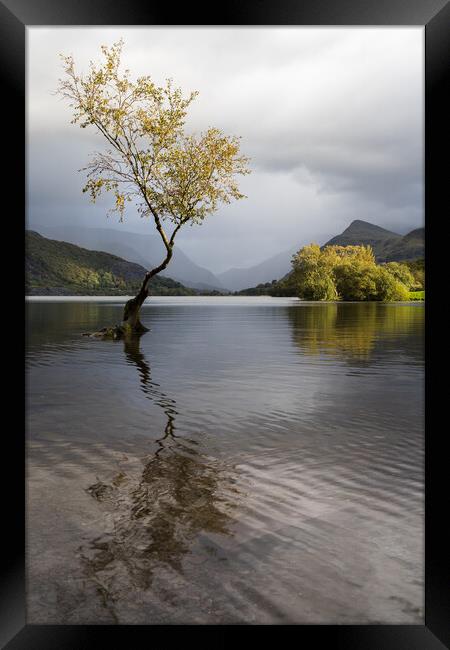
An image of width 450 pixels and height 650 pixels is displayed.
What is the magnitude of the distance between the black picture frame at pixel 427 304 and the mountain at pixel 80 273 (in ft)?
379

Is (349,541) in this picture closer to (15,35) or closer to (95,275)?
(15,35)

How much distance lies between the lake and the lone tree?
1584 cm

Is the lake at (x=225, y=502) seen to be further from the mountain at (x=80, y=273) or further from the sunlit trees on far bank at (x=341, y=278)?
the mountain at (x=80, y=273)

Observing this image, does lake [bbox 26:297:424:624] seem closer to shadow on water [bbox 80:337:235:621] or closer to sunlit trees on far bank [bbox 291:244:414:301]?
shadow on water [bbox 80:337:235:621]

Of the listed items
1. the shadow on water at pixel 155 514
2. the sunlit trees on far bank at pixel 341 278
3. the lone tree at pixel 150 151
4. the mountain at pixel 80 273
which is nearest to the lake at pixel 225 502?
the shadow on water at pixel 155 514

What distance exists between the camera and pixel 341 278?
334 ft

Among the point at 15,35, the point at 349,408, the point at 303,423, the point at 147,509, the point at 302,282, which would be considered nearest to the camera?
the point at 15,35

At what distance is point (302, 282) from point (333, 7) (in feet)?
330

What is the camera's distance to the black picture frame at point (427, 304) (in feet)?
13.2

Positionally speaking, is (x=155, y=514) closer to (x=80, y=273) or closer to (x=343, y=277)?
(x=343, y=277)

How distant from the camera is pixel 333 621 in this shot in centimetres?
432

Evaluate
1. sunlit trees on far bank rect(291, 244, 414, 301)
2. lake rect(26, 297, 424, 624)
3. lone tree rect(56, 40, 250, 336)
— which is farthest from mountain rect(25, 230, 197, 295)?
lake rect(26, 297, 424, 624)

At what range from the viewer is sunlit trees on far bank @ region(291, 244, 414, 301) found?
324 ft

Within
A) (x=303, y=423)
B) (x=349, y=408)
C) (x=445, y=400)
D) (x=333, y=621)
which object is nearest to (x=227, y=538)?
(x=333, y=621)
